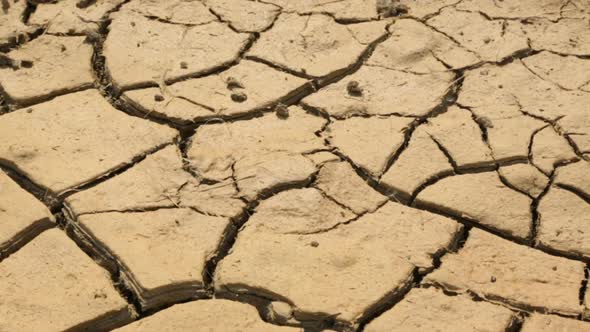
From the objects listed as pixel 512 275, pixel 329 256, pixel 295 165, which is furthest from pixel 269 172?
pixel 512 275

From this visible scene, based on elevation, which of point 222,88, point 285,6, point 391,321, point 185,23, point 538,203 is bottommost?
point 391,321

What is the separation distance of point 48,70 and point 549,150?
196 centimetres

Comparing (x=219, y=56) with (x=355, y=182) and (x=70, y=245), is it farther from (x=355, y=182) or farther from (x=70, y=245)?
(x=70, y=245)

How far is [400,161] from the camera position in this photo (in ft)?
8.96

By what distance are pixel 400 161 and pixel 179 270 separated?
35.5 inches

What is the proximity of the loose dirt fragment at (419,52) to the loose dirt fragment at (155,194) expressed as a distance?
101 centimetres

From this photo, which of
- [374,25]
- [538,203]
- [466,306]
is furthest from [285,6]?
[466,306]

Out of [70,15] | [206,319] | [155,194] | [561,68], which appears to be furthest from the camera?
[70,15]

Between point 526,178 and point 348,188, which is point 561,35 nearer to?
point 526,178

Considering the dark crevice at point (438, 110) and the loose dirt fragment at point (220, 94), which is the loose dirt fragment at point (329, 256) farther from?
the loose dirt fragment at point (220, 94)

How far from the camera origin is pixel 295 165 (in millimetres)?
2701

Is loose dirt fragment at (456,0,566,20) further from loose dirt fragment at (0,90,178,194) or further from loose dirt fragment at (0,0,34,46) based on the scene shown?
loose dirt fragment at (0,0,34,46)

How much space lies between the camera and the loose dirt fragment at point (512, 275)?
226cm

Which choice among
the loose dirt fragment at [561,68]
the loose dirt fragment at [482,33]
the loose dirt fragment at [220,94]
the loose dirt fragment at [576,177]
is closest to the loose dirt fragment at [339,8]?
the loose dirt fragment at [482,33]
